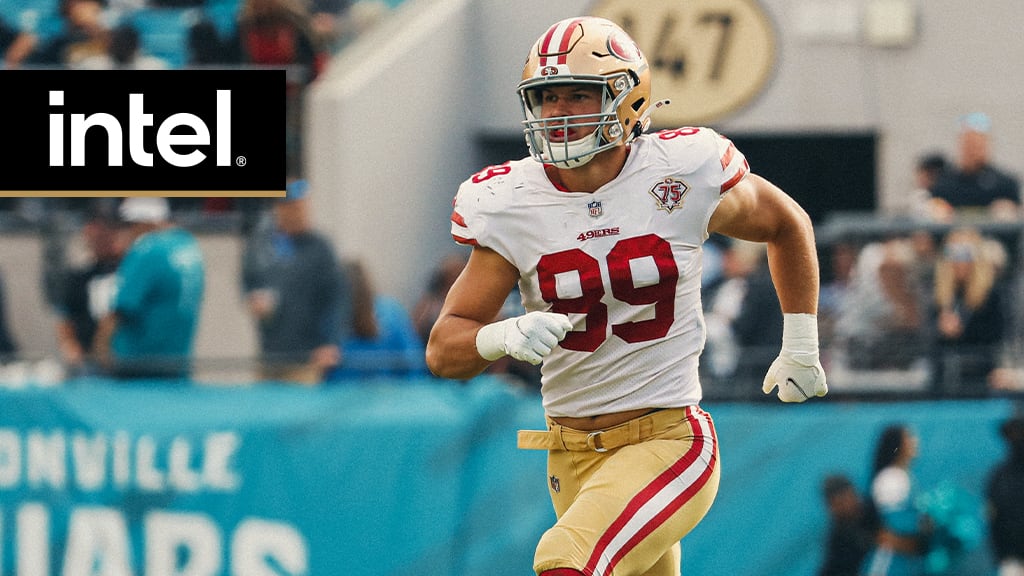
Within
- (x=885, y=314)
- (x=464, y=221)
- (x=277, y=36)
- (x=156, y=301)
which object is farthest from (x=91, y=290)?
(x=464, y=221)

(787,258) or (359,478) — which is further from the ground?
(787,258)

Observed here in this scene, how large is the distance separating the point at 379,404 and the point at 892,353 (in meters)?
2.40

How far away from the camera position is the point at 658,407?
4.57 m

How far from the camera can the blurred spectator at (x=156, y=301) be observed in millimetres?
8156

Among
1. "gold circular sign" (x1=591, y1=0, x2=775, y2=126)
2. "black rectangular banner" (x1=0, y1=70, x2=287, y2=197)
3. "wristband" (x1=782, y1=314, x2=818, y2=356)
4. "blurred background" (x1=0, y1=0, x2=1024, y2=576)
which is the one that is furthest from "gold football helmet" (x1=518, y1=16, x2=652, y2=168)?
"gold circular sign" (x1=591, y1=0, x2=775, y2=126)

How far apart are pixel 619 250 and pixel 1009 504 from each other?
3.32 m

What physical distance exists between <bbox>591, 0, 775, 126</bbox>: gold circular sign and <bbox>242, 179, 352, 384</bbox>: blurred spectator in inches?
170

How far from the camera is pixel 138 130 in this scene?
673cm

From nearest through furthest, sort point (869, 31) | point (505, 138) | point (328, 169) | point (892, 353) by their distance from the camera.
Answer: point (892, 353) → point (328, 169) → point (869, 31) → point (505, 138)

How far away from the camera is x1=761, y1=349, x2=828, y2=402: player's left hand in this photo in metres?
4.76

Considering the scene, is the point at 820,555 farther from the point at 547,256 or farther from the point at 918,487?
the point at 547,256

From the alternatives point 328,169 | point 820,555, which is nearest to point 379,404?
point 820,555

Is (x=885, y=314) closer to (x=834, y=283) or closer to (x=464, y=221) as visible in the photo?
(x=834, y=283)

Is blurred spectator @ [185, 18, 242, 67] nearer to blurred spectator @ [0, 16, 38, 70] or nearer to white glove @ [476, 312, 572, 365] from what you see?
blurred spectator @ [0, 16, 38, 70]
